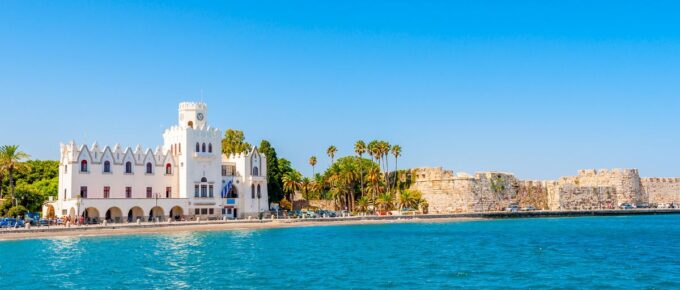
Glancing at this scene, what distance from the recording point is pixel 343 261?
3838 cm

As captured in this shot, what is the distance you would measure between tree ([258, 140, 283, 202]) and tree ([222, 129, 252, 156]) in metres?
3.82

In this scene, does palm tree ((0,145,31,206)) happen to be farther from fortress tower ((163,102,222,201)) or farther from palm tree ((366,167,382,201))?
palm tree ((366,167,382,201))

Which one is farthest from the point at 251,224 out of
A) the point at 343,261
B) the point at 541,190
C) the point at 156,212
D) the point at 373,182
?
the point at 541,190

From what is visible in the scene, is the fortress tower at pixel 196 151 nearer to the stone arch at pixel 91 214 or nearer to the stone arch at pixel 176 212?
the stone arch at pixel 176 212

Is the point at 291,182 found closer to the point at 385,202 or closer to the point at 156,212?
the point at 385,202

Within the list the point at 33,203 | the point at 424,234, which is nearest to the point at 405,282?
the point at 424,234

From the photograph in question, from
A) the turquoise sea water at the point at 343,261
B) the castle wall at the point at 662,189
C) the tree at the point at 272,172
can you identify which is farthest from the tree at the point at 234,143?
the castle wall at the point at 662,189

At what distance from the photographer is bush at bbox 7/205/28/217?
2596 inches

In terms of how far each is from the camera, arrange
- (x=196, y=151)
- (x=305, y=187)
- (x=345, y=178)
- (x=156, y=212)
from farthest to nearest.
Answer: (x=305, y=187), (x=345, y=178), (x=196, y=151), (x=156, y=212)

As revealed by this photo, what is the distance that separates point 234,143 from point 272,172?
342 inches

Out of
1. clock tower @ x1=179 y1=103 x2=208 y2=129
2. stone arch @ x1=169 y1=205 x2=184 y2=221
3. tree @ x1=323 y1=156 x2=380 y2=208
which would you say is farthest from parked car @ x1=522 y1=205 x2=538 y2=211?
stone arch @ x1=169 y1=205 x2=184 y2=221

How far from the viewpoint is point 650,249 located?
44875 millimetres

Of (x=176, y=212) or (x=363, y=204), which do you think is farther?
(x=363, y=204)

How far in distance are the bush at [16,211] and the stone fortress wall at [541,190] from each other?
47941 millimetres
